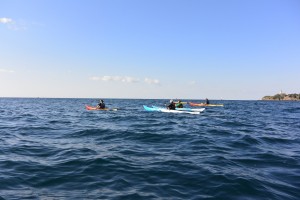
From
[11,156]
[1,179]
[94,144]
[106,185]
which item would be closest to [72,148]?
[94,144]

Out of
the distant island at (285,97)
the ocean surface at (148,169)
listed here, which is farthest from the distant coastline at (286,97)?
the ocean surface at (148,169)

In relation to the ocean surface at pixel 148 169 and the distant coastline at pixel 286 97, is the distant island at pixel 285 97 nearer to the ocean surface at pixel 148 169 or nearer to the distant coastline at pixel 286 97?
the distant coastline at pixel 286 97

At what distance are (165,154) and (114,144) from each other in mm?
3144

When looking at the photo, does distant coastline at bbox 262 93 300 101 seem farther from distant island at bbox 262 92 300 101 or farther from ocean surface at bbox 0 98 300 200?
ocean surface at bbox 0 98 300 200

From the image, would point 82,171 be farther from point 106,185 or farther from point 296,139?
point 296,139

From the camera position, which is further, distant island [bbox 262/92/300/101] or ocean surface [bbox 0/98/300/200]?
distant island [bbox 262/92/300/101]

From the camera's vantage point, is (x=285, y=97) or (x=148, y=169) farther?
(x=285, y=97)

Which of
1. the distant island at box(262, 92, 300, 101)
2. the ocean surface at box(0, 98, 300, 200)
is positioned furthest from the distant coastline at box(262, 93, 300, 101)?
the ocean surface at box(0, 98, 300, 200)

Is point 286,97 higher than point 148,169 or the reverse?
higher

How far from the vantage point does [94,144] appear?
12.5m

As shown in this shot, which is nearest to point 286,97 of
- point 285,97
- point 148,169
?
point 285,97

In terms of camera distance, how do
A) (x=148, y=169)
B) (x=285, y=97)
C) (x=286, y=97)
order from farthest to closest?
(x=285, y=97) < (x=286, y=97) < (x=148, y=169)

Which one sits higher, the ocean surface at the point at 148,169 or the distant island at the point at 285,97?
the distant island at the point at 285,97

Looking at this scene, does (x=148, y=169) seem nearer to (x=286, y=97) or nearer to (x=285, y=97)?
(x=286, y=97)
